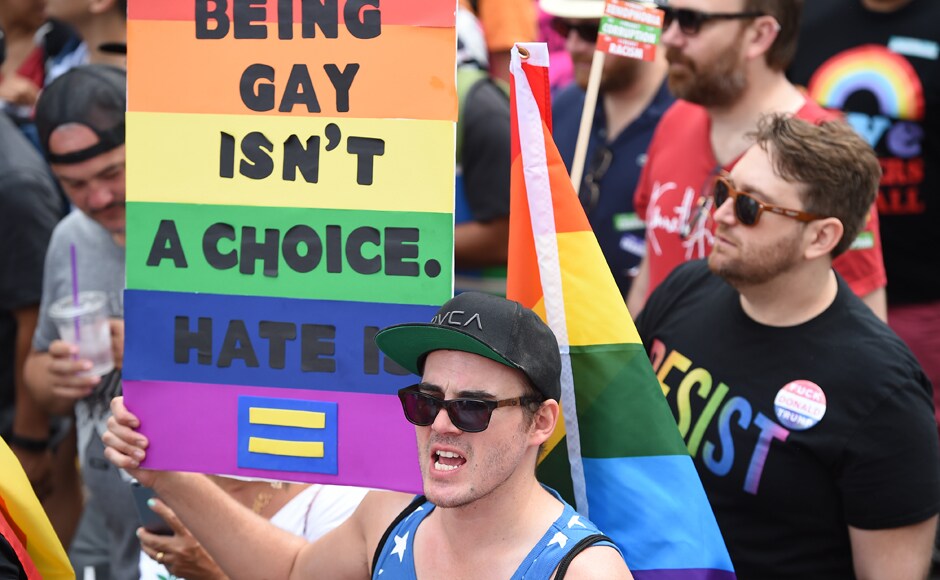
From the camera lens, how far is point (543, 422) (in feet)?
7.77

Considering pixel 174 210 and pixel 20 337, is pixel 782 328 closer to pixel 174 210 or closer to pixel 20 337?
pixel 174 210

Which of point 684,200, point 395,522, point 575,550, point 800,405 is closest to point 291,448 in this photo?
point 395,522

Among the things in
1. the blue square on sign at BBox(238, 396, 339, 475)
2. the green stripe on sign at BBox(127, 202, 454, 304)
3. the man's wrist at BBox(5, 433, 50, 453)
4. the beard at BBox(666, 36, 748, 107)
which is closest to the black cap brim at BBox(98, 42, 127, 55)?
the man's wrist at BBox(5, 433, 50, 453)

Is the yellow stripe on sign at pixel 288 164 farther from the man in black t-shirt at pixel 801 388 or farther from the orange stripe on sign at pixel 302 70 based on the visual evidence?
the man in black t-shirt at pixel 801 388

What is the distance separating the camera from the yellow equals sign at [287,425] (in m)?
2.79

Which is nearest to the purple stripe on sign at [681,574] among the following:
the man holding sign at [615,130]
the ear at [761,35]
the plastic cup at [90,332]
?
the plastic cup at [90,332]

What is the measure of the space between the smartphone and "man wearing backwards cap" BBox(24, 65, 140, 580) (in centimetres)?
74

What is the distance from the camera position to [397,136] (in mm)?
2717

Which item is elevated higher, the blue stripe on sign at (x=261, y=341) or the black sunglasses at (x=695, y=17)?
the black sunglasses at (x=695, y=17)

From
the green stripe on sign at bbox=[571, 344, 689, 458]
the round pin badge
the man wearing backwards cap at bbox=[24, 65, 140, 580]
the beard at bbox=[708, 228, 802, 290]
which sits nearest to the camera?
the green stripe on sign at bbox=[571, 344, 689, 458]

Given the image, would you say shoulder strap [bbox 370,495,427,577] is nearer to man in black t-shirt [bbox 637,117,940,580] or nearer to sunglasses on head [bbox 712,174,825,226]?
man in black t-shirt [bbox 637,117,940,580]

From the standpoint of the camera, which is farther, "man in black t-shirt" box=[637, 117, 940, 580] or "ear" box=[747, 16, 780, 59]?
"ear" box=[747, 16, 780, 59]

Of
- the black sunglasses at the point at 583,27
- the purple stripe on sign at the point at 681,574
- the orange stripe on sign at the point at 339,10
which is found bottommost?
the purple stripe on sign at the point at 681,574

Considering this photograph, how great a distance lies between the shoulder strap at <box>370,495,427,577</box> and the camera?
253cm
